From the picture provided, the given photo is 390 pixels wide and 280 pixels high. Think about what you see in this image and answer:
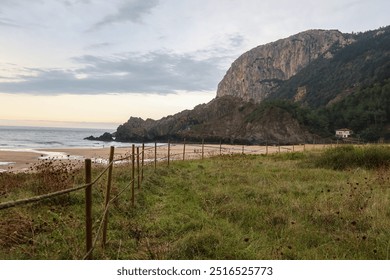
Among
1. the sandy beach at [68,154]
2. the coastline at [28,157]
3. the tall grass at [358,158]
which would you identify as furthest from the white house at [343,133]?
the tall grass at [358,158]

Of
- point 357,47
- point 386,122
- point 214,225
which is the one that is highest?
point 357,47

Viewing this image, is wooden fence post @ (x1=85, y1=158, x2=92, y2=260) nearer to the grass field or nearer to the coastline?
the grass field

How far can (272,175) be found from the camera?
1656 cm

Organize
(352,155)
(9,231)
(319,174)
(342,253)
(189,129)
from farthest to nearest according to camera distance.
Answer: (189,129) → (352,155) → (319,174) → (9,231) → (342,253)

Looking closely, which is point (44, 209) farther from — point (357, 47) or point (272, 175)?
point (357, 47)

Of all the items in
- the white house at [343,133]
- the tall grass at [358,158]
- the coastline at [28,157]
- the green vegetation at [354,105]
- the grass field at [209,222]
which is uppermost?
the green vegetation at [354,105]

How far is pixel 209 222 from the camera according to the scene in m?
8.58

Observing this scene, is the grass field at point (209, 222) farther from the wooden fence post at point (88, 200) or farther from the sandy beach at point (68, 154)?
the sandy beach at point (68, 154)

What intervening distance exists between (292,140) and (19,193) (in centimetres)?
8654

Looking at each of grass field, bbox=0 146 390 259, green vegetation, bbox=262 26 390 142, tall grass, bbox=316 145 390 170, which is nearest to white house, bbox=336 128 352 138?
green vegetation, bbox=262 26 390 142

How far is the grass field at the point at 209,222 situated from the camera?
6391 mm

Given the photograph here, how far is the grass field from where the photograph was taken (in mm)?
6391

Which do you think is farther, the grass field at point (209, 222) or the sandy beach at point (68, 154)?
the sandy beach at point (68, 154)
